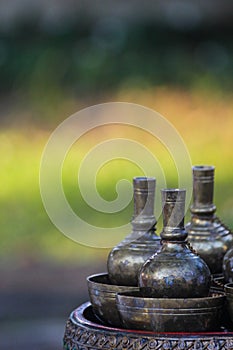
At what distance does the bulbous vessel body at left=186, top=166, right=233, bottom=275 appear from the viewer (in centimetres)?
174

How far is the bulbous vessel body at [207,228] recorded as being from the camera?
1737mm

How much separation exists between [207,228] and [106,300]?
0.29 m

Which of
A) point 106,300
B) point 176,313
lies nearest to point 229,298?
point 176,313

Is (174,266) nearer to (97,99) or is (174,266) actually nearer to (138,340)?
(138,340)

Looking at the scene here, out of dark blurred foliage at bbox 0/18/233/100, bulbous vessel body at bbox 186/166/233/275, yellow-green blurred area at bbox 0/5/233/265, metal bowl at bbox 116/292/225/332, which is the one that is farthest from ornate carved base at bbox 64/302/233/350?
dark blurred foliage at bbox 0/18/233/100

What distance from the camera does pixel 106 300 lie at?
1.58 metres

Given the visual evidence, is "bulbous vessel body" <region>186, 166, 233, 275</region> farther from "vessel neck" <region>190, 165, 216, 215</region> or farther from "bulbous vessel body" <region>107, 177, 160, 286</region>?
"bulbous vessel body" <region>107, 177, 160, 286</region>

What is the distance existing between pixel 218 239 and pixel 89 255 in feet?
12.6

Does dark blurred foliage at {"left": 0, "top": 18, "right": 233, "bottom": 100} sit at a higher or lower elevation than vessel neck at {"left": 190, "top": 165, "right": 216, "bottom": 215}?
higher

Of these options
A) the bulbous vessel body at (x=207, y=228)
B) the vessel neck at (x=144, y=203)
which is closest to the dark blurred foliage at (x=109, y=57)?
the bulbous vessel body at (x=207, y=228)

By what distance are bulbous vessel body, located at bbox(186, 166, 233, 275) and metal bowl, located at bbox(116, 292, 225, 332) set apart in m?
0.28

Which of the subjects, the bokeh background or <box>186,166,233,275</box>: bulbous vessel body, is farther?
the bokeh background

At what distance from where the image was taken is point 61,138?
647cm

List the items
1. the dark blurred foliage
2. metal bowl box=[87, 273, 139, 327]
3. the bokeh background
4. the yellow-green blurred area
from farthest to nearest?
the dark blurred foliage < the yellow-green blurred area < the bokeh background < metal bowl box=[87, 273, 139, 327]
